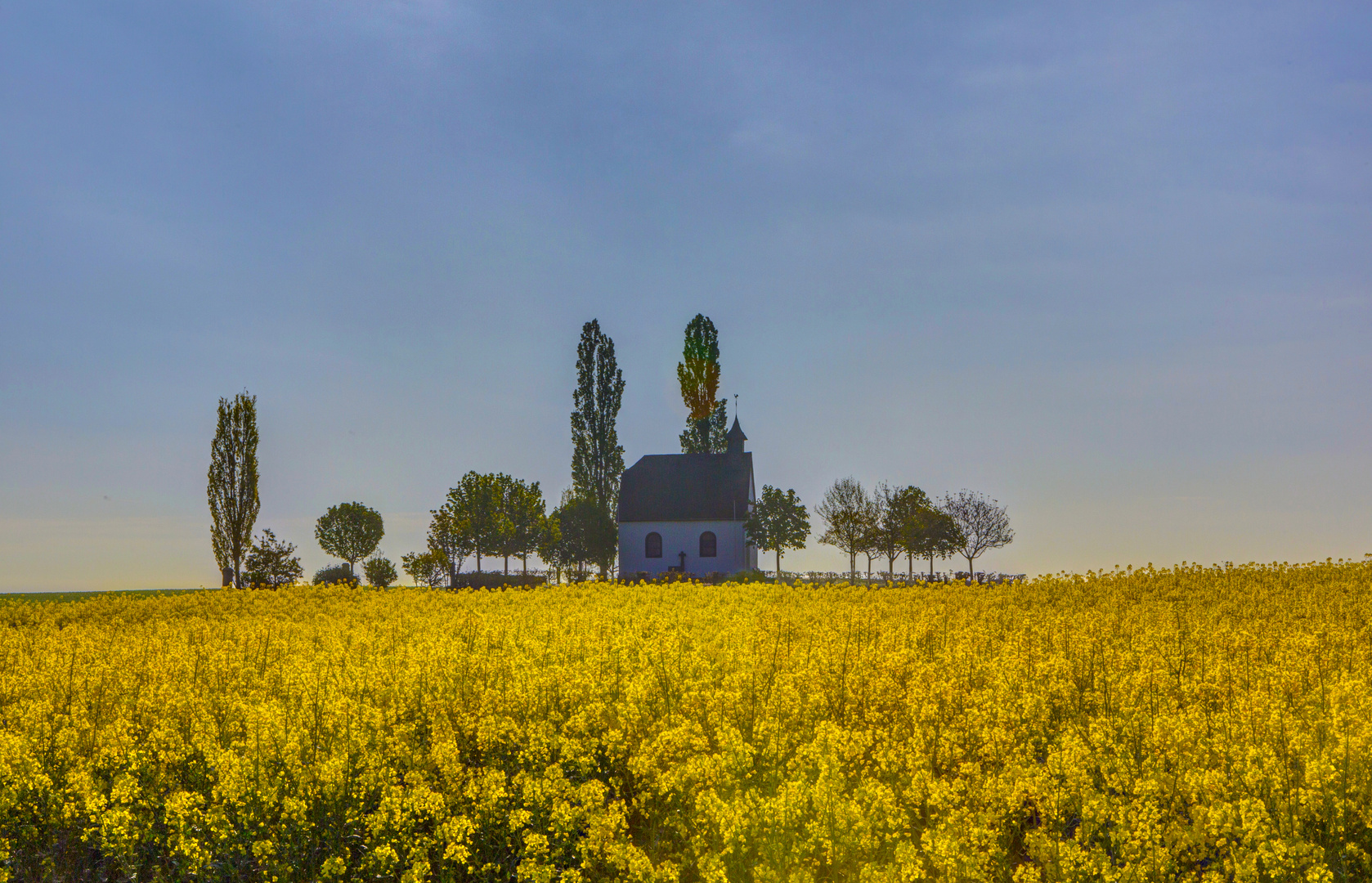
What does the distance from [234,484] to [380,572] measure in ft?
41.1

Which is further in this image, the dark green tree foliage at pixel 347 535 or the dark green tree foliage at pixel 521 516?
the dark green tree foliage at pixel 347 535

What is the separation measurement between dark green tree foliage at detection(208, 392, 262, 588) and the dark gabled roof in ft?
61.3

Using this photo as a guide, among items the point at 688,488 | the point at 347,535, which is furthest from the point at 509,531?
the point at 347,535

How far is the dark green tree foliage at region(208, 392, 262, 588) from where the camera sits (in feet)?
123

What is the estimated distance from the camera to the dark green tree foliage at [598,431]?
48688mm

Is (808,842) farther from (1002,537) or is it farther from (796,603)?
(1002,537)

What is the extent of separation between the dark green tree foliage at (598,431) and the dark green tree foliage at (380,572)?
1055 cm

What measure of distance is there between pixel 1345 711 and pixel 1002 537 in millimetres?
48373

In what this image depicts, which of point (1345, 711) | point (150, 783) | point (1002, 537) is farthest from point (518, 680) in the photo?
point (1002, 537)

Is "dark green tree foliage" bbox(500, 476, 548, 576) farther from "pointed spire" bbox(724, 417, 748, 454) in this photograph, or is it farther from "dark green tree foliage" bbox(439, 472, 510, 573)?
"pointed spire" bbox(724, 417, 748, 454)

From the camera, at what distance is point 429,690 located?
7.35 meters

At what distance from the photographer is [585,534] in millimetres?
48281

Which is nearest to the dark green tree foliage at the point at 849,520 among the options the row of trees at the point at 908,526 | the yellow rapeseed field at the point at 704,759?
the row of trees at the point at 908,526

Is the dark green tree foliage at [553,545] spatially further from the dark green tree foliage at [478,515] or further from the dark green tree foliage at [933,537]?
the dark green tree foliage at [933,537]
